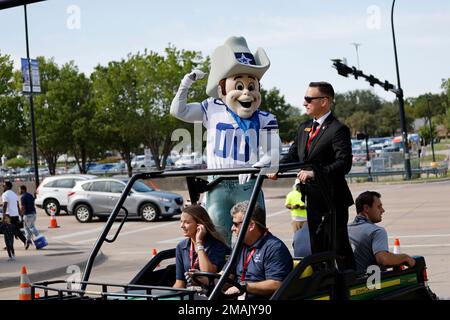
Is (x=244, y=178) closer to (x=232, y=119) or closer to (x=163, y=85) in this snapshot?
(x=232, y=119)

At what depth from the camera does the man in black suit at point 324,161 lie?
17.8 feet

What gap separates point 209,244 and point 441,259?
25.4ft

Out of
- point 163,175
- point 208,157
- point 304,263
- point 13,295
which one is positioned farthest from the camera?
point 13,295

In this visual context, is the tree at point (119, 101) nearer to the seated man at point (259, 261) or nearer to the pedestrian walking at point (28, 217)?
the pedestrian walking at point (28, 217)

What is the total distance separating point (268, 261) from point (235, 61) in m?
1.86

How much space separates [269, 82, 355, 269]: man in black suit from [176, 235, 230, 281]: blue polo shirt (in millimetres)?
682

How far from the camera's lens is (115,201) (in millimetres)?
25766

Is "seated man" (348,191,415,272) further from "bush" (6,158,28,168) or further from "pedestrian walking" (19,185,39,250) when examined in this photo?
"bush" (6,158,28,168)

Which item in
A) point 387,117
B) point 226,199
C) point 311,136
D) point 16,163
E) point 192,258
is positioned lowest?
point 192,258

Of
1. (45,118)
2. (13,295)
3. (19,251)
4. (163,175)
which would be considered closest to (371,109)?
(45,118)

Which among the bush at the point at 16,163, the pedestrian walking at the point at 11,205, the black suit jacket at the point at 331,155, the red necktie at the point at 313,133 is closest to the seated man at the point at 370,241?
the black suit jacket at the point at 331,155

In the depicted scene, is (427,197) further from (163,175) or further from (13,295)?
(163,175)

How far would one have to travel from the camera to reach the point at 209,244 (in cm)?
579

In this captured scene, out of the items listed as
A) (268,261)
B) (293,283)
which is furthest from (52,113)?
(293,283)
